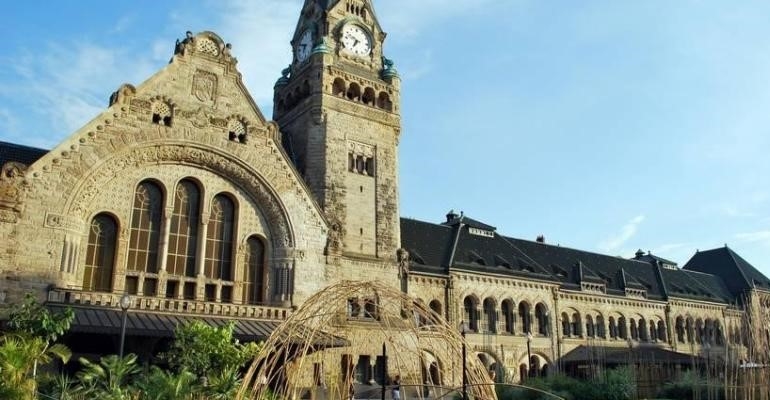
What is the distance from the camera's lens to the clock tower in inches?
1393

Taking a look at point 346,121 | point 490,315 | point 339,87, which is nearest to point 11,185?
point 346,121

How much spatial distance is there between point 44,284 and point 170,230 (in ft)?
19.7

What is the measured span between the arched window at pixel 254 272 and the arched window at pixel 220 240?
932 mm

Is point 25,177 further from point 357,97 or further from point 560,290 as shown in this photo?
point 560,290

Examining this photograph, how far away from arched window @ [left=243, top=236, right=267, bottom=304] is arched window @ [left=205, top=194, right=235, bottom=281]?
932 millimetres

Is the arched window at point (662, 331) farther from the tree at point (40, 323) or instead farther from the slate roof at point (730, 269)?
the tree at point (40, 323)

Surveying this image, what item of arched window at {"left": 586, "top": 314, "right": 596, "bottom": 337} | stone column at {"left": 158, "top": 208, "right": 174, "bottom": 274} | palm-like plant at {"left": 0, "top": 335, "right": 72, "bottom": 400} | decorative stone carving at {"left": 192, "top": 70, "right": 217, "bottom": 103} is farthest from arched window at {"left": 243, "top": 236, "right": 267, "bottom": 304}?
arched window at {"left": 586, "top": 314, "right": 596, "bottom": 337}

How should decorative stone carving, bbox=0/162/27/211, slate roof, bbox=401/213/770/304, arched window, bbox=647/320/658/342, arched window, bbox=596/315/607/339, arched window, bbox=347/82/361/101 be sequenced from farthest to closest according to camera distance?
arched window, bbox=647/320/658/342
arched window, bbox=596/315/607/339
slate roof, bbox=401/213/770/304
arched window, bbox=347/82/361/101
decorative stone carving, bbox=0/162/27/211

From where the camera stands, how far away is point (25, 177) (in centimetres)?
2486

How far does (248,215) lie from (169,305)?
617cm

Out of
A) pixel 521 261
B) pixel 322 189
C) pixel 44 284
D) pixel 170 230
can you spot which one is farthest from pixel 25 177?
pixel 521 261

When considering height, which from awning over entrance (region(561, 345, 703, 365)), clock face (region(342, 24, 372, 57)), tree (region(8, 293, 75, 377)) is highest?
clock face (region(342, 24, 372, 57))

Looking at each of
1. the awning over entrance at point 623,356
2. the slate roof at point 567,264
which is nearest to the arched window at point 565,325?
the awning over entrance at point 623,356

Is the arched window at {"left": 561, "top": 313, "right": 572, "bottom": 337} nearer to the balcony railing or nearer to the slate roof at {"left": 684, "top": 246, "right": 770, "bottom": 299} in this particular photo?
the balcony railing
